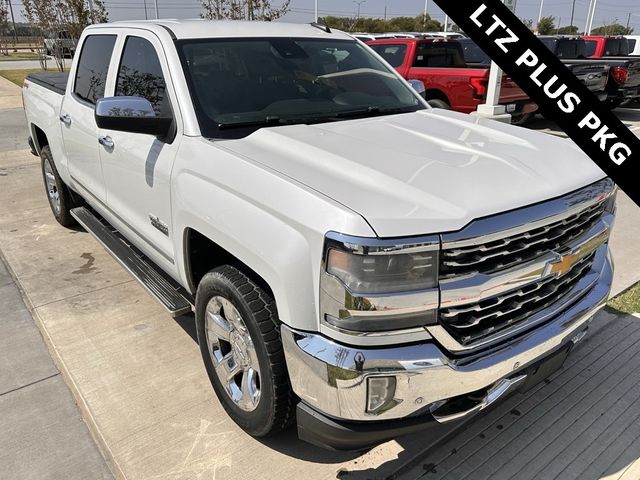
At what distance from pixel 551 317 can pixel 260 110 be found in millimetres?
1832

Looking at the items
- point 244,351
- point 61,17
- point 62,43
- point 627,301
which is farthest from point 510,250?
point 62,43

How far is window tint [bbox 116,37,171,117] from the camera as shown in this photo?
3.10m

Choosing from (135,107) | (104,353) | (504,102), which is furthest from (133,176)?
(504,102)

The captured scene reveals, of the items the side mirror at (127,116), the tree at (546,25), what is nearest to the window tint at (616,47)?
the side mirror at (127,116)

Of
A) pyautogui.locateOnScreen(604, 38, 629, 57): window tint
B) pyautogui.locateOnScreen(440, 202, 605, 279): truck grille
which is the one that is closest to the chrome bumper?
pyautogui.locateOnScreen(440, 202, 605, 279): truck grille

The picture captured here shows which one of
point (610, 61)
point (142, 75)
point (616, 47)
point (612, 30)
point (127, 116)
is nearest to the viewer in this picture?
point (127, 116)

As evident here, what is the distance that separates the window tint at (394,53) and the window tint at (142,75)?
796 centimetres

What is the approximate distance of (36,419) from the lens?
9.27ft

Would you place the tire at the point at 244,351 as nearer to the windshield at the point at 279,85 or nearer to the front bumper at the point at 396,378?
the front bumper at the point at 396,378

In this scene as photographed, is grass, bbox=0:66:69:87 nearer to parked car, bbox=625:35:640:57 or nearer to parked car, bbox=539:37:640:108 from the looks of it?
parked car, bbox=539:37:640:108

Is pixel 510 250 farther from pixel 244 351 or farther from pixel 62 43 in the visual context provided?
pixel 62 43

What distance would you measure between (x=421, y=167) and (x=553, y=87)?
60.6 inches

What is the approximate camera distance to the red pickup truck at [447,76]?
981cm

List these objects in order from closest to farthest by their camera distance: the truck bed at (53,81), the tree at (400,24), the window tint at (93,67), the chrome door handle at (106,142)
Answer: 1. the chrome door handle at (106,142)
2. the window tint at (93,67)
3. the truck bed at (53,81)
4. the tree at (400,24)
